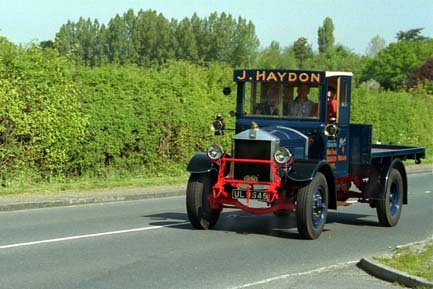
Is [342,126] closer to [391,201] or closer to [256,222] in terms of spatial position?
[391,201]

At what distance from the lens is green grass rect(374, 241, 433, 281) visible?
29.5 feet

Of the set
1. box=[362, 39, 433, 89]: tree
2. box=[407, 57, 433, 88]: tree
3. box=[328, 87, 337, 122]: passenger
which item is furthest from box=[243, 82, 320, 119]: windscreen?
box=[362, 39, 433, 89]: tree

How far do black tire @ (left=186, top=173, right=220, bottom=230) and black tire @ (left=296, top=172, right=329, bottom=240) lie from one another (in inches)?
61.0

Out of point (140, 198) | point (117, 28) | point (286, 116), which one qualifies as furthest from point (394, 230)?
point (117, 28)

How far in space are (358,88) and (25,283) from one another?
2809cm

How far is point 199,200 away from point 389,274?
4.22 metres

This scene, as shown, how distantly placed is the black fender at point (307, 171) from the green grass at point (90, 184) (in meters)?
7.67

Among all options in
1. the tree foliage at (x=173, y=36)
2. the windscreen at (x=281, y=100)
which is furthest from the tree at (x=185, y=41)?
the windscreen at (x=281, y=100)

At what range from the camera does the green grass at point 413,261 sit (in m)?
8.98

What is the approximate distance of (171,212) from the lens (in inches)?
618

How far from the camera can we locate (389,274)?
901cm

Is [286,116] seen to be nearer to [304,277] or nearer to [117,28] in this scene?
[304,277]

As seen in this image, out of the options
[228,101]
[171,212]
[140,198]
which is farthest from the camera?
[228,101]

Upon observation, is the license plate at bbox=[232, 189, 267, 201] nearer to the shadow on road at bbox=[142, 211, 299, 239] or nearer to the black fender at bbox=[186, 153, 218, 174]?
the black fender at bbox=[186, 153, 218, 174]
